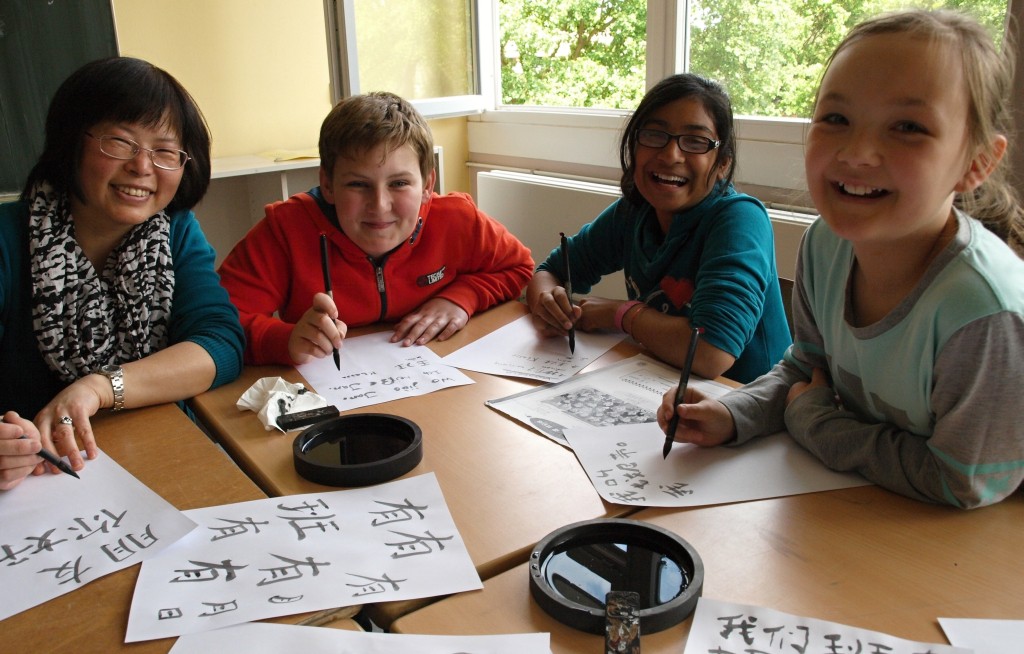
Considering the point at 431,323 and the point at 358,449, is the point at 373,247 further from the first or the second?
the point at 358,449

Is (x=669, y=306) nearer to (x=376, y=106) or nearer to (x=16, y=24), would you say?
(x=376, y=106)

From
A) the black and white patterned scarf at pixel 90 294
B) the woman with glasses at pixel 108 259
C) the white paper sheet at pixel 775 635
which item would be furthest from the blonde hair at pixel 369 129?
the white paper sheet at pixel 775 635

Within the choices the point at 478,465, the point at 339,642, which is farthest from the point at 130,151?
the point at 339,642

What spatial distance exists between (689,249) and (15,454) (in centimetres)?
116

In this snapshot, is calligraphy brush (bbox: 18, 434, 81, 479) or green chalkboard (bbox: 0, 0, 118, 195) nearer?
calligraphy brush (bbox: 18, 434, 81, 479)

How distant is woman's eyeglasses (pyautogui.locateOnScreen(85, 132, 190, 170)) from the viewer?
1.29 metres

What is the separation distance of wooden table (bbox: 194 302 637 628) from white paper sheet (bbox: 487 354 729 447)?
0.03 m

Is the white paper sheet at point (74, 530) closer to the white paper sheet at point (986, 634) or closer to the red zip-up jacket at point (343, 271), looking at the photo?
the red zip-up jacket at point (343, 271)

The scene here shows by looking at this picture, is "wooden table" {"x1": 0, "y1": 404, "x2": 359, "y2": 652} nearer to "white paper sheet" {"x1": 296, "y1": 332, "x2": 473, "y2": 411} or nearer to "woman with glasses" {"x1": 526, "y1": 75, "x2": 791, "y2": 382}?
"white paper sheet" {"x1": 296, "y1": 332, "x2": 473, "y2": 411}

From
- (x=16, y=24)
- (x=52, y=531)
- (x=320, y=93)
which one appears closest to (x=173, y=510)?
(x=52, y=531)

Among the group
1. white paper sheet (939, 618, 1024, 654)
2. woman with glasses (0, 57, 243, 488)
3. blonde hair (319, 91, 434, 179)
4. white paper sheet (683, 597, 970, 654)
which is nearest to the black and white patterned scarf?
woman with glasses (0, 57, 243, 488)

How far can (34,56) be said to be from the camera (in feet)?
7.89

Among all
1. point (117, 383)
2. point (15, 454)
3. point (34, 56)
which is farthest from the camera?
point (34, 56)

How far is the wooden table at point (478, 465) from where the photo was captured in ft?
2.78
